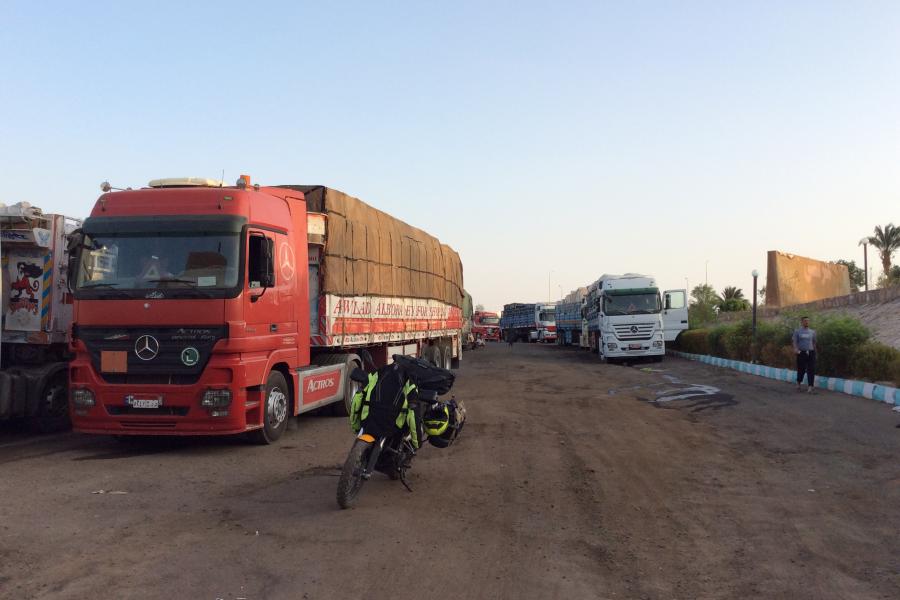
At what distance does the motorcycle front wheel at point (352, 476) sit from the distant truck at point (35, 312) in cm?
619

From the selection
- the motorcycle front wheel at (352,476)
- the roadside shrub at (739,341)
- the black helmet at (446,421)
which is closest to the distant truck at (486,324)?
the roadside shrub at (739,341)

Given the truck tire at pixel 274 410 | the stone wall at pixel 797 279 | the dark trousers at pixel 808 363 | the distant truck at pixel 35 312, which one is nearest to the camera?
the truck tire at pixel 274 410

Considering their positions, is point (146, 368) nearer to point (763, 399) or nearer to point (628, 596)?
point (628, 596)

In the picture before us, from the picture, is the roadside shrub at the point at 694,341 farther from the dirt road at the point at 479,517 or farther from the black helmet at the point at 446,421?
the black helmet at the point at 446,421

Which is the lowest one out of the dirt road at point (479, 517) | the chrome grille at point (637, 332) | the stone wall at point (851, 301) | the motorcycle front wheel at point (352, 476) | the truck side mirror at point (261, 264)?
the dirt road at point (479, 517)

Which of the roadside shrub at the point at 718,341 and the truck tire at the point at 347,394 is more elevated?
the roadside shrub at the point at 718,341

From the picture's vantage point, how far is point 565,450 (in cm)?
923

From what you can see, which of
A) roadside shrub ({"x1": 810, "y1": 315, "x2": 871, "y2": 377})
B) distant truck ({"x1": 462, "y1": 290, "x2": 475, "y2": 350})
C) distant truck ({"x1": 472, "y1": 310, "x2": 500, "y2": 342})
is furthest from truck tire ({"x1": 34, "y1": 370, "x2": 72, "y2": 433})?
distant truck ({"x1": 472, "y1": 310, "x2": 500, "y2": 342})

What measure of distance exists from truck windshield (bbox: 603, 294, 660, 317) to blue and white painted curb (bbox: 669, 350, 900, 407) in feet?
10.6

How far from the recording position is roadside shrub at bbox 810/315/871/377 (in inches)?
712

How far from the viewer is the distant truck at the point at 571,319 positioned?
4050 centimetres

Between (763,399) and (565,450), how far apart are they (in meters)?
7.61

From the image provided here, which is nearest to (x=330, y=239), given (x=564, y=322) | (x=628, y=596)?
(x=628, y=596)

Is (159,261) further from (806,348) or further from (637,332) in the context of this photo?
(637,332)
